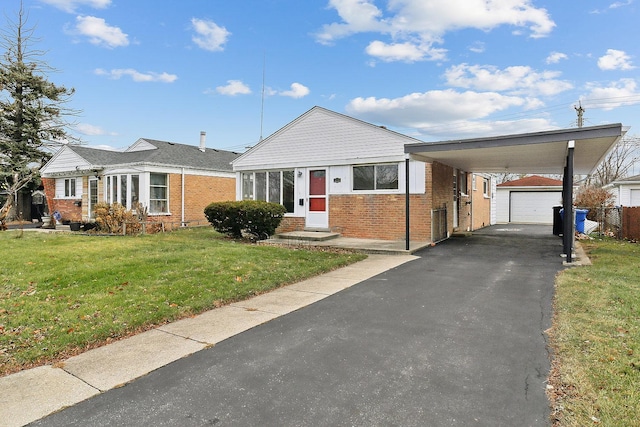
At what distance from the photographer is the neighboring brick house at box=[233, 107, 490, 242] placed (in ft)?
41.2

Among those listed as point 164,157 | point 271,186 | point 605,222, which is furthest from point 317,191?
point 605,222

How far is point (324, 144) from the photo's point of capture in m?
14.2

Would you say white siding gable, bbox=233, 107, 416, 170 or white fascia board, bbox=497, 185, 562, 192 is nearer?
white siding gable, bbox=233, 107, 416, 170

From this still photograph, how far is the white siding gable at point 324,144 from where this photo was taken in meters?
12.8

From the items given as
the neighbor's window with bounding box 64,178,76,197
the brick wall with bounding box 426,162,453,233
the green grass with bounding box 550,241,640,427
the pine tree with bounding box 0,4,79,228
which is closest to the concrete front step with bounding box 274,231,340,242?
the brick wall with bounding box 426,162,453,233

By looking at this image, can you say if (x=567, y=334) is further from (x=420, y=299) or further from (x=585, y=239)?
(x=585, y=239)

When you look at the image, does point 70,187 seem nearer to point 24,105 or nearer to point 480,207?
point 24,105

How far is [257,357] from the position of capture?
3906 millimetres

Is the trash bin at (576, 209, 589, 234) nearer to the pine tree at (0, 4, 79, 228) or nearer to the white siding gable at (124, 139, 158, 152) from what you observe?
the white siding gable at (124, 139, 158, 152)

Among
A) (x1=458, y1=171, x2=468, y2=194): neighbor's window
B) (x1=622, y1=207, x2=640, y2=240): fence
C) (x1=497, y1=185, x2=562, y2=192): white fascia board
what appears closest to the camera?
(x1=622, y1=207, x2=640, y2=240): fence

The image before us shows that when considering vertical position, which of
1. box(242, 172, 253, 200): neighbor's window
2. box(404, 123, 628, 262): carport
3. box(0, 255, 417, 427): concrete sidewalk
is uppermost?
box(404, 123, 628, 262): carport

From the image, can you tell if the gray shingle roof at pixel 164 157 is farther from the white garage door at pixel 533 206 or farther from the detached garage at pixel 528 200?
the white garage door at pixel 533 206

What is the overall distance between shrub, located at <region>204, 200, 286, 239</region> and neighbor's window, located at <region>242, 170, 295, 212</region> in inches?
80.8

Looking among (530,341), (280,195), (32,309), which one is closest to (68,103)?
(280,195)
